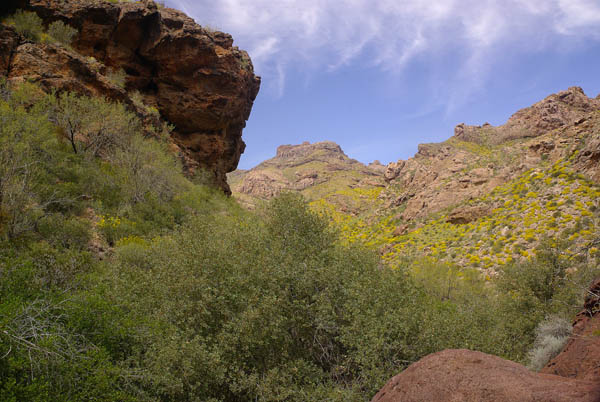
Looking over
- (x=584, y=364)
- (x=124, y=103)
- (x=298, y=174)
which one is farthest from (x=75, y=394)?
(x=298, y=174)

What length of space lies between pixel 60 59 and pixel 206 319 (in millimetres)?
19075

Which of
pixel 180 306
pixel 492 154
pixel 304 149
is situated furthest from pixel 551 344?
pixel 304 149

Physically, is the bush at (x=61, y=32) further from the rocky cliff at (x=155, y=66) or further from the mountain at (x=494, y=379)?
the mountain at (x=494, y=379)

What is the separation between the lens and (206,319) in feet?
27.0

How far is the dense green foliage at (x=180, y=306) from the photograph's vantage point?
5.85 meters

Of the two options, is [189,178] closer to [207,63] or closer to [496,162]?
[207,63]

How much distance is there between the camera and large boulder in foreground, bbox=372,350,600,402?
3.60 meters

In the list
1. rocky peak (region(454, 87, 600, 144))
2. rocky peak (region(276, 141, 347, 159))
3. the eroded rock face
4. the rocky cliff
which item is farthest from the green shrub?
rocky peak (region(276, 141, 347, 159))

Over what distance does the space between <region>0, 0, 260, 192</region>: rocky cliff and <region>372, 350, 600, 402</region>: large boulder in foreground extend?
20766 millimetres

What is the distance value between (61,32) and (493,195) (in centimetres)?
4134

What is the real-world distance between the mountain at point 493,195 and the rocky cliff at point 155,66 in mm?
13190

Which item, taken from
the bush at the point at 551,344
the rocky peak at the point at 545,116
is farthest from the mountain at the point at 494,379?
the rocky peak at the point at 545,116

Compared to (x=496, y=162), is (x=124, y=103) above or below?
below

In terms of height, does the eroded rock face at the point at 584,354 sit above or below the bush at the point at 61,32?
below
